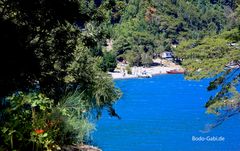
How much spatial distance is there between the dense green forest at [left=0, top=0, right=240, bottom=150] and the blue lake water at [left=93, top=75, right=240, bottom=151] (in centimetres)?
386

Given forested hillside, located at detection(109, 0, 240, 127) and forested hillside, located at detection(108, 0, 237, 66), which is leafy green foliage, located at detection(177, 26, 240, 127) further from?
forested hillside, located at detection(108, 0, 237, 66)

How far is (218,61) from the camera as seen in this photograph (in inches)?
595

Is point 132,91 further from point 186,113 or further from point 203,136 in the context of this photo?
point 203,136

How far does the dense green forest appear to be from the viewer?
3.41m

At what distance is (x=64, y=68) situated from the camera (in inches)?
→ 341

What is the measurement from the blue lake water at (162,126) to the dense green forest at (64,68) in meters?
3.86

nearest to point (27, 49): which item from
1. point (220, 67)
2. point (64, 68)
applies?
point (64, 68)

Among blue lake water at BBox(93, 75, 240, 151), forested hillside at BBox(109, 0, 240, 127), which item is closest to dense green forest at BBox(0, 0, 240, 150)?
Result: blue lake water at BBox(93, 75, 240, 151)

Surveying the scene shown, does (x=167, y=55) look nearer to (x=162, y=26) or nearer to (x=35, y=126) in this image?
(x=162, y=26)

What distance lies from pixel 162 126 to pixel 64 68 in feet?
88.9

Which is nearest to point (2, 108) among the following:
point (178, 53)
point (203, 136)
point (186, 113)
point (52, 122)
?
point (52, 122)

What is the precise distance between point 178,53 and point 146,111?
80.2 feet

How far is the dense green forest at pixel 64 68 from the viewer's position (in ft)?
11.2

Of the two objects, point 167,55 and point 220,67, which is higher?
point 220,67
